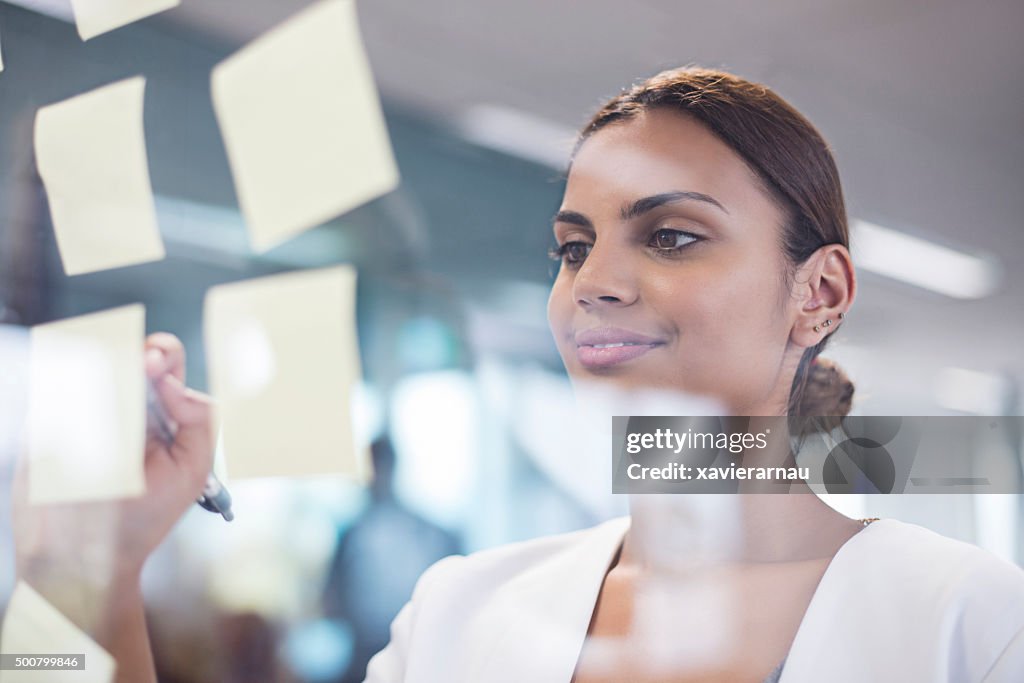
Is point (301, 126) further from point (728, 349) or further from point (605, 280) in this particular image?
point (728, 349)

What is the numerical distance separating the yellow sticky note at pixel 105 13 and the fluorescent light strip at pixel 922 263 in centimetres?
62

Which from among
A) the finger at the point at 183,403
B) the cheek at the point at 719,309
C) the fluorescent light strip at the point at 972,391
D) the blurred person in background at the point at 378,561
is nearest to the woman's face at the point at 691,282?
the cheek at the point at 719,309

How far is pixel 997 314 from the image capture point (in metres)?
0.59

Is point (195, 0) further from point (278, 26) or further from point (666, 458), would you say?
point (666, 458)

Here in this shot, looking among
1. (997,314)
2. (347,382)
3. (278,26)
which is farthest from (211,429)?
(997,314)

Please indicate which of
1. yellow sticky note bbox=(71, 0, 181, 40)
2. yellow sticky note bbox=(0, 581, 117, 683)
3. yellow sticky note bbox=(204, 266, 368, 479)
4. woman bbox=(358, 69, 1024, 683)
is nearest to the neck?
woman bbox=(358, 69, 1024, 683)

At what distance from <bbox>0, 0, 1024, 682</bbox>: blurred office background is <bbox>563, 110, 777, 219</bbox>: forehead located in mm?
48

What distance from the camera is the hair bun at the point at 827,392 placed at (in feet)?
1.95

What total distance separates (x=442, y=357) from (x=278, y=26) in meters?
0.31

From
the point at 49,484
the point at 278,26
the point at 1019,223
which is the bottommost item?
the point at 49,484

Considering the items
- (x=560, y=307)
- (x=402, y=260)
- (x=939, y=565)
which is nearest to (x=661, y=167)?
(x=560, y=307)

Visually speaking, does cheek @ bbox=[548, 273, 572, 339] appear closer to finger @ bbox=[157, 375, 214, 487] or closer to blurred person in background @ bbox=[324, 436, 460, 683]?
blurred person in background @ bbox=[324, 436, 460, 683]

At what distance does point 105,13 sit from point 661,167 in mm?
500

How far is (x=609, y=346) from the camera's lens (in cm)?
62
